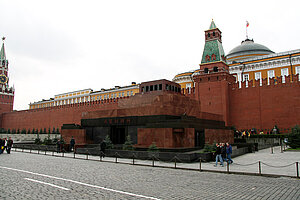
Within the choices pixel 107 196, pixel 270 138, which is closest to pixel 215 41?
pixel 270 138

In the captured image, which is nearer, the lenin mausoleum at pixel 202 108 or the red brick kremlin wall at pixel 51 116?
the lenin mausoleum at pixel 202 108

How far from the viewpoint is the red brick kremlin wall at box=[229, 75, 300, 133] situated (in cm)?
2406

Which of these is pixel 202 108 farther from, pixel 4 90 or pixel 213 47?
pixel 4 90

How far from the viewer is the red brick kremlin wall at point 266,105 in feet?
78.9

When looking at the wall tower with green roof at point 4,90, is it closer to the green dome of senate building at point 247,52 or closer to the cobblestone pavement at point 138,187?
the green dome of senate building at point 247,52

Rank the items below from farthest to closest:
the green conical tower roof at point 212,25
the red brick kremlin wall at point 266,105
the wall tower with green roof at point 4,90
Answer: the wall tower with green roof at point 4,90, the green conical tower roof at point 212,25, the red brick kremlin wall at point 266,105

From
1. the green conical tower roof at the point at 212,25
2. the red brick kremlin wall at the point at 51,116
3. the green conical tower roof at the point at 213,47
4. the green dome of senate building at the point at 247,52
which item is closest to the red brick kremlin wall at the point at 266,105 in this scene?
the green conical tower roof at the point at 213,47

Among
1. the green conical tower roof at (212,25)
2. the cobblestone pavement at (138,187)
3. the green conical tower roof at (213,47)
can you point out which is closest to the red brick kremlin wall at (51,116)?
the green conical tower roof at (213,47)

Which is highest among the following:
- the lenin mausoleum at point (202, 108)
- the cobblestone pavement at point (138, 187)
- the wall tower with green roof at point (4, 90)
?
the wall tower with green roof at point (4, 90)

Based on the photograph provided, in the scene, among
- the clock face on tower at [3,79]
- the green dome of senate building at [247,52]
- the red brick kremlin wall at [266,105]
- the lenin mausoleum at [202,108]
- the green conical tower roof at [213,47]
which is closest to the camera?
the lenin mausoleum at [202,108]

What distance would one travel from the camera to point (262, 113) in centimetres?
2577

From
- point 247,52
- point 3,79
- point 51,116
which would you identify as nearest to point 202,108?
point 247,52

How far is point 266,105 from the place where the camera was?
2556 cm

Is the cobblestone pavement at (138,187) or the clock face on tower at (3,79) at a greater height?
the clock face on tower at (3,79)
